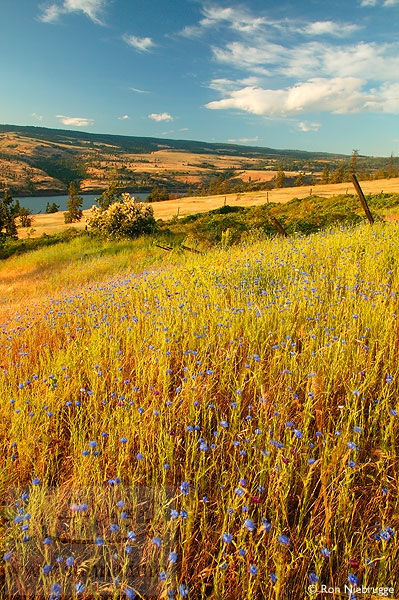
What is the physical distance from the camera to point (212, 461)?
6.66 ft

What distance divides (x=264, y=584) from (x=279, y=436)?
82 cm

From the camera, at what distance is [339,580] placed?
4.94ft

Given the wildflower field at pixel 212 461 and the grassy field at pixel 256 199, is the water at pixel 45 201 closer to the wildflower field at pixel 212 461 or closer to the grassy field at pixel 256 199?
the grassy field at pixel 256 199

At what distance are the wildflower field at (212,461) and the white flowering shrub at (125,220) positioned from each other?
1707cm

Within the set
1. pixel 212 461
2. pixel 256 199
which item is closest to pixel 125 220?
pixel 212 461

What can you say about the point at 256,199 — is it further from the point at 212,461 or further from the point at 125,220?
the point at 212,461

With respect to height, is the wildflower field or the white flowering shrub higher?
the white flowering shrub

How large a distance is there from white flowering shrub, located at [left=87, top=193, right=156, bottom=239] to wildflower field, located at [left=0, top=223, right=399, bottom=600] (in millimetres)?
17071

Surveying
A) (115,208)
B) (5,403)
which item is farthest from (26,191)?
(5,403)

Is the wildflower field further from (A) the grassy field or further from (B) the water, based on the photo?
(B) the water

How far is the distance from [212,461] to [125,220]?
19.7 meters

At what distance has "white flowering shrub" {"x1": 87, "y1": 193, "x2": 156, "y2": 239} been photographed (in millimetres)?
20422

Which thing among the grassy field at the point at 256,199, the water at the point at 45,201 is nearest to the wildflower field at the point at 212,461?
the grassy field at the point at 256,199

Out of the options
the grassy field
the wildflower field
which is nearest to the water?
the grassy field
